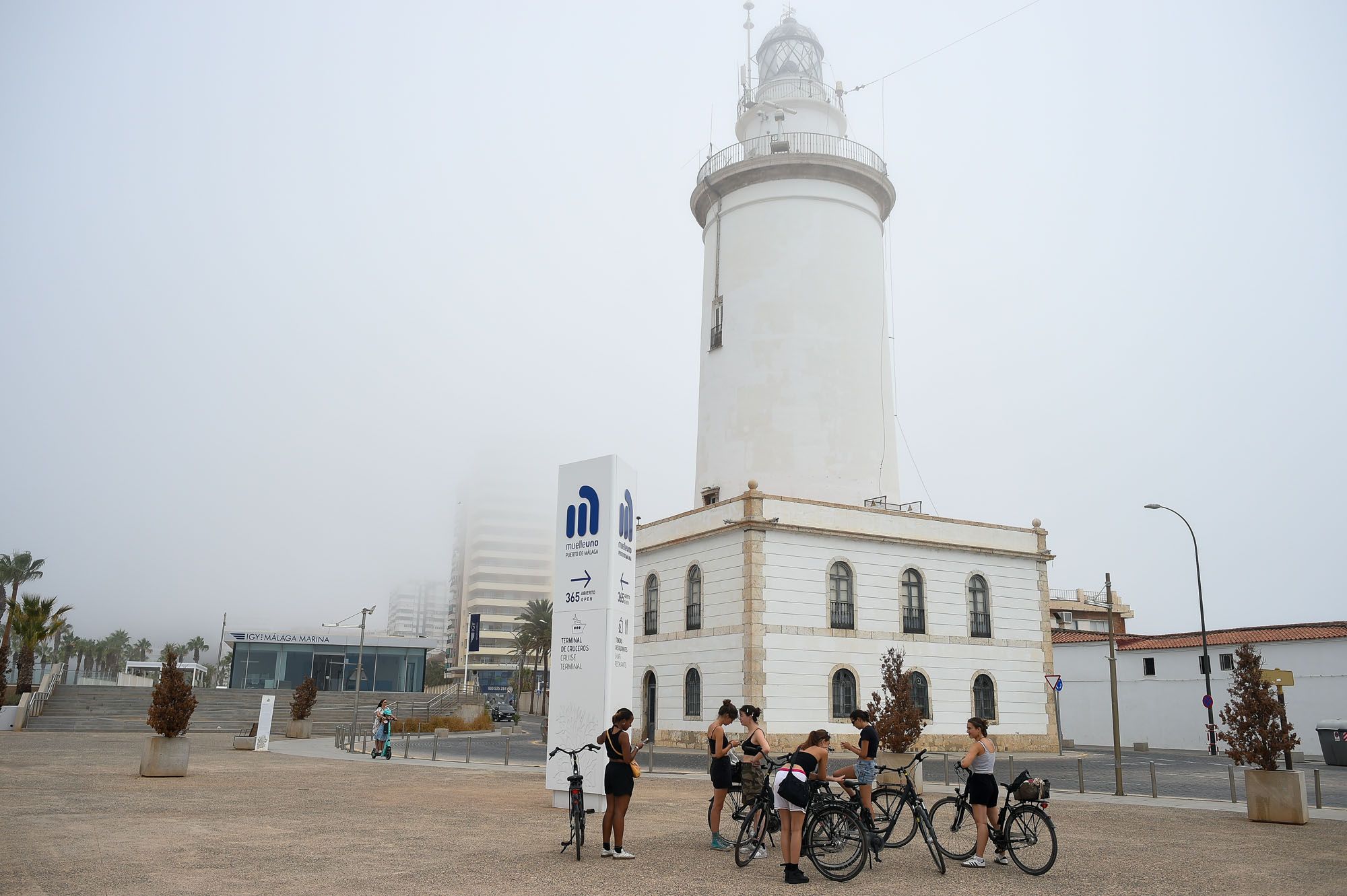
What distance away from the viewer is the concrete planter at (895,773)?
20031 mm

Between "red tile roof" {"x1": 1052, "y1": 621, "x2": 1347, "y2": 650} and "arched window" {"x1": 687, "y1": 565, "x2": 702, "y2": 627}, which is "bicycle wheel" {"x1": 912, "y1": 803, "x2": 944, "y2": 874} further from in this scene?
"red tile roof" {"x1": 1052, "y1": 621, "x2": 1347, "y2": 650}

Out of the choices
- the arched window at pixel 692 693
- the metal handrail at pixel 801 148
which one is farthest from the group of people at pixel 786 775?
the metal handrail at pixel 801 148

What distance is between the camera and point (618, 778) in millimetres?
11125

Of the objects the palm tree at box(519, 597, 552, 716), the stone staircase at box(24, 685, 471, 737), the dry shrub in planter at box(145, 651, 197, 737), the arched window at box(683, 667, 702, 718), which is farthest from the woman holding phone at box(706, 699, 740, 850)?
the palm tree at box(519, 597, 552, 716)

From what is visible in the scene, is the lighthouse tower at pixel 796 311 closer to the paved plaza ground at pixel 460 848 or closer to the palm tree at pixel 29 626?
the paved plaza ground at pixel 460 848

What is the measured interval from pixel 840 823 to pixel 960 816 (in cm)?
190

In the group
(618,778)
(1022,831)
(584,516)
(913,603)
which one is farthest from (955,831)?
(913,603)

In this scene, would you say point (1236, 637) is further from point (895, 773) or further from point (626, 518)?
point (626, 518)

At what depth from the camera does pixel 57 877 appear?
9.11 meters

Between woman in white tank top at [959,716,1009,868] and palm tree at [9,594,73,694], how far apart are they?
2029 inches

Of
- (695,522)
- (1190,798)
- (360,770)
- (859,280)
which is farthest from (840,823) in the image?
(859,280)

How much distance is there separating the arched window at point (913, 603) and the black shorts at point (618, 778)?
24.8 metres

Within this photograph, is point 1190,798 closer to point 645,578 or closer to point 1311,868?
point 1311,868

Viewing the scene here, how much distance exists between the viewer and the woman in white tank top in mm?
11258
